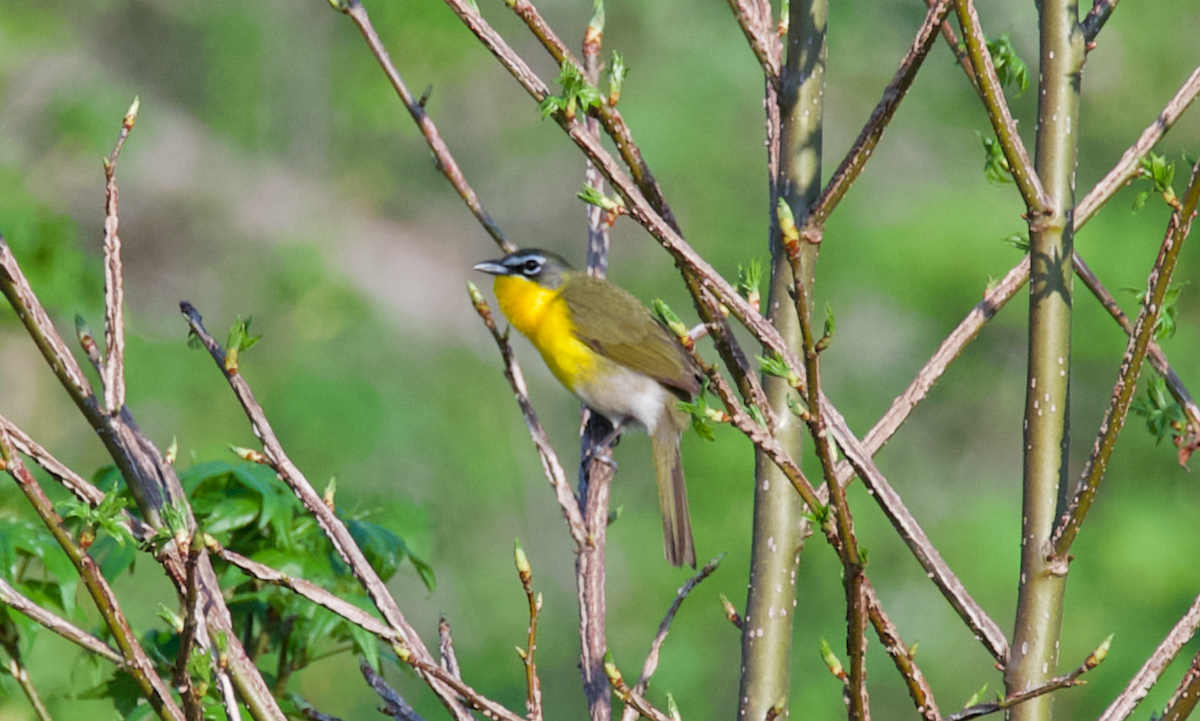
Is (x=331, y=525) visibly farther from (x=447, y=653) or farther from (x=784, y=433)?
(x=784, y=433)

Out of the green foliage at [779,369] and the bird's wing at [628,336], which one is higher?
the bird's wing at [628,336]

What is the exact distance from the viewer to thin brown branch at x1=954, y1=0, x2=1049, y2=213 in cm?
106

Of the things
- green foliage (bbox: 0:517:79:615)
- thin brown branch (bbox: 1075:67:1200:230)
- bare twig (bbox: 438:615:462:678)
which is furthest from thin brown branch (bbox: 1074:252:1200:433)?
green foliage (bbox: 0:517:79:615)

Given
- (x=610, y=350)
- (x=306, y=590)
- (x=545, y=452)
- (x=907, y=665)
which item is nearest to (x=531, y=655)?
(x=306, y=590)

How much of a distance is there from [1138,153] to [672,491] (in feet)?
7.25

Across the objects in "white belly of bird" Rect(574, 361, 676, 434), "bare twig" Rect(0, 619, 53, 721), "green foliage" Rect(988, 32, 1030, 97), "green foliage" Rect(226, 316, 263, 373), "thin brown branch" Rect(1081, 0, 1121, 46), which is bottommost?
"bare twig" Rect(0, 619, 53, 721)

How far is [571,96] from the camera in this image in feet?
3.43

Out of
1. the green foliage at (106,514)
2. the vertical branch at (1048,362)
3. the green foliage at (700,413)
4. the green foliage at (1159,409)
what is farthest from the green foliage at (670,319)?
the green foliage at (1159,409)

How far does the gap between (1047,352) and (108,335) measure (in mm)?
946

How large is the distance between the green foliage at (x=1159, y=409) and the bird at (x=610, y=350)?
181 centimetres

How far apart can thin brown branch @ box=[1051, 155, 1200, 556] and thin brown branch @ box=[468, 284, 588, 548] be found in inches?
24.6

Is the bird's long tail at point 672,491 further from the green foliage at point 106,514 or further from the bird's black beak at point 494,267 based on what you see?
the green foliage at point 106,514

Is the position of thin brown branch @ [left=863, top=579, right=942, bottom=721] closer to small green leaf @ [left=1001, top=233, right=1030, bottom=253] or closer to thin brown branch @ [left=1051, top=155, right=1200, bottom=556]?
thin brown branch @ [left=1051, top=155, right=1200, bottom=556]

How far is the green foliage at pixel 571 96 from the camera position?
3.38ft
